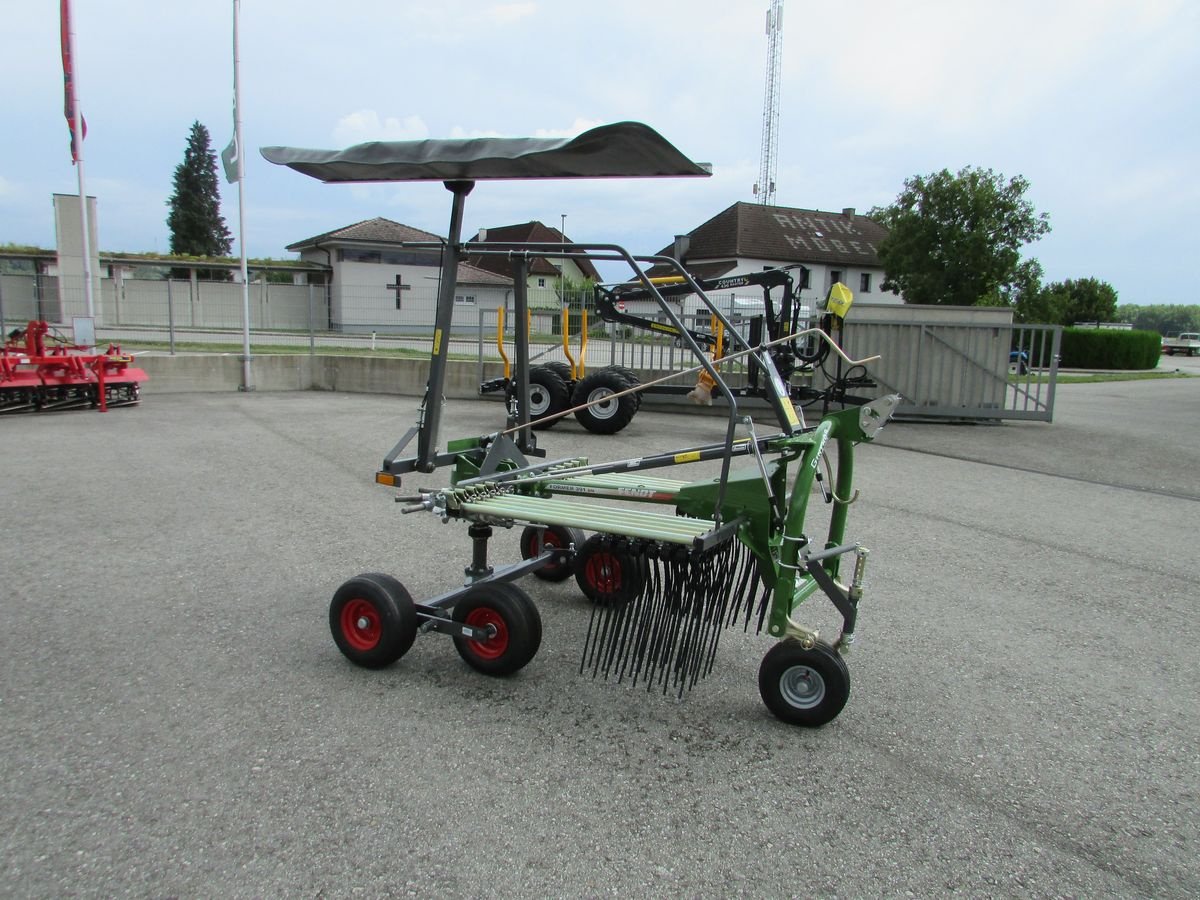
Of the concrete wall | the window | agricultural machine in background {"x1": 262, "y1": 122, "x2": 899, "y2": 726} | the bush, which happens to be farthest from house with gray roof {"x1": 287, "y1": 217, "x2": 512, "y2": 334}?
the bush

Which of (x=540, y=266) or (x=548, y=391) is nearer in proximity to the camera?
(x=548, y=391)

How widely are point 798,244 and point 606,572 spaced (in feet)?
184

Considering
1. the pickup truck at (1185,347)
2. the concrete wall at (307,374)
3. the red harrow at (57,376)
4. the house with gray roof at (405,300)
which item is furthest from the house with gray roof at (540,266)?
the pickup truck at (1185,347)

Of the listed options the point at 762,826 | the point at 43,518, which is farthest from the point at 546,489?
the point at 43,518

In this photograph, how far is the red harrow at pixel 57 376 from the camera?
12195 mm

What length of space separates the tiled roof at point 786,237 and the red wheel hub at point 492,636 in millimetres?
52908

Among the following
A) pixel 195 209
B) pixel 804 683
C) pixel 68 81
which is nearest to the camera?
pixel 804 683

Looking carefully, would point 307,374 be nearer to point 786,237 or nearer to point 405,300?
point 405,300

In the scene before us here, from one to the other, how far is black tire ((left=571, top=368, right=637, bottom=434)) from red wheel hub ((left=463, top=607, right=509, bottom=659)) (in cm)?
836

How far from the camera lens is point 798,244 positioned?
57.5 m

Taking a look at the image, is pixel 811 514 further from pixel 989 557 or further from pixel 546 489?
pixel 546 489

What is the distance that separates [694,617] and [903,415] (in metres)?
11.3

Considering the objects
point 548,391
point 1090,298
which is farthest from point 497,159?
point 1090,298

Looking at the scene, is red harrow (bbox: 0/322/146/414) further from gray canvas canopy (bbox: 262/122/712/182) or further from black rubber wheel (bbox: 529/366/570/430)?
gray canvas canopy (bbox: 262/122/712/182)
